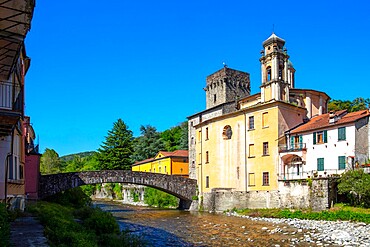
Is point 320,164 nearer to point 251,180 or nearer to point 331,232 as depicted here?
point 251,180

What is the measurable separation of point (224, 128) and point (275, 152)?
8362 mm

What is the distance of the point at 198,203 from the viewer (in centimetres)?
4691

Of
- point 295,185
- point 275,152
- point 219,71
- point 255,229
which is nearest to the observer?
point 255,229

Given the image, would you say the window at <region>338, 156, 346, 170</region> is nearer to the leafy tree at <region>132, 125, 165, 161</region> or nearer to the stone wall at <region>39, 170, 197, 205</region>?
the stone wall at <region>39, 170, 197, 205</region>

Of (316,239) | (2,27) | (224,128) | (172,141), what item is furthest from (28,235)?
(172,141)

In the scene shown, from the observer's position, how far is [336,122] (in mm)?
34281

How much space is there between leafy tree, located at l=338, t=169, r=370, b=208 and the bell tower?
12.9 metres

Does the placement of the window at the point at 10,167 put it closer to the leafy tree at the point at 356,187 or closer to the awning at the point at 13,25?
the awning at the point at 13,25

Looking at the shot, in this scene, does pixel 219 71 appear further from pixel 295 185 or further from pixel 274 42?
pixel 295 185

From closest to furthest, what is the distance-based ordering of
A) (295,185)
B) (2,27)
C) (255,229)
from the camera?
(2,27)
(255,229)
(295,185)

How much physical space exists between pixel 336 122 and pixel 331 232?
13.6 meters

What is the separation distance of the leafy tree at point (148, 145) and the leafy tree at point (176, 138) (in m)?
4.26

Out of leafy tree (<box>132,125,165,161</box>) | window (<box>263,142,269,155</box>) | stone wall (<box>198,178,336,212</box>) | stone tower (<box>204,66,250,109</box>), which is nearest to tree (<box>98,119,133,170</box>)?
leafy tree (<box>132,125,165,161</box>)

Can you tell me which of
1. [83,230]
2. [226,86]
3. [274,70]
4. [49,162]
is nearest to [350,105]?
[226,86]
